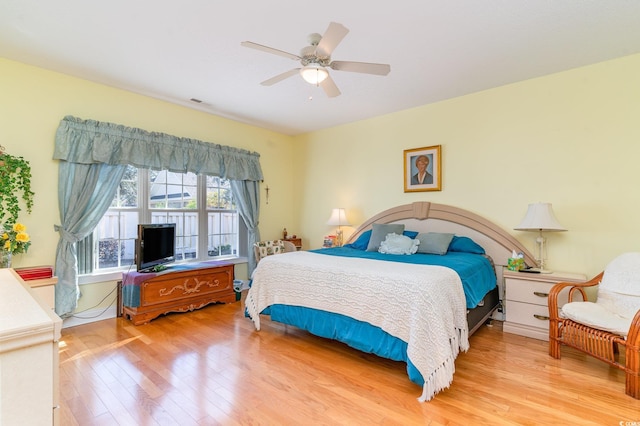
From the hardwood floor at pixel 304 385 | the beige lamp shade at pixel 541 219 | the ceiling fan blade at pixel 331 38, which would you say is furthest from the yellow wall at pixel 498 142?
the ceiling fan blade at pixel 331 38

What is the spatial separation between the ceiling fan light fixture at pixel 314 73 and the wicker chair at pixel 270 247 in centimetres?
307

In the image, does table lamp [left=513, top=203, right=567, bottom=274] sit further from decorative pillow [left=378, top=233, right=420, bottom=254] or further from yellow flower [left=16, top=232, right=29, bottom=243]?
yellow flower [left=16, top=232, right=29, bottom=243]

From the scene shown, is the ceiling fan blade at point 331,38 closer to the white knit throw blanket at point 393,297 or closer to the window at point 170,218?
the white knit throw blanket at point 393,297

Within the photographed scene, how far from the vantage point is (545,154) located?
11.3 feet

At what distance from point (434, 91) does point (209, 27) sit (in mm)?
2641

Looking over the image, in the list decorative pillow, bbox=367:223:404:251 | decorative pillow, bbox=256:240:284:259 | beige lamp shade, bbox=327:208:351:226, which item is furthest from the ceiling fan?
decorative pillow, bbox=256:240:284:259

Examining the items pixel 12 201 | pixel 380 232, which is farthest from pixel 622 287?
pixel 12 201

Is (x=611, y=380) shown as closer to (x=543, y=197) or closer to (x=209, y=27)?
(x=543, y=197)

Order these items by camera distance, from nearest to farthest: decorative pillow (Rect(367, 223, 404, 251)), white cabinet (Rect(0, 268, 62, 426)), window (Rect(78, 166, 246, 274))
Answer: white cabinet (Rect(0, 268, 62, 426)) < window (Rect(78, 166, 246, 274)) < decorative pillow (Rect(367, 223, 404, 251))

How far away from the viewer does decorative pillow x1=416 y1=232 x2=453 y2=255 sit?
367 centimetres

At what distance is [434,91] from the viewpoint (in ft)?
12.6

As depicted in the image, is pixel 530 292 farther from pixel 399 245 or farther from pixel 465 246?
pixel 399 245

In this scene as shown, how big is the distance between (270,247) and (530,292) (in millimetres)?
3517

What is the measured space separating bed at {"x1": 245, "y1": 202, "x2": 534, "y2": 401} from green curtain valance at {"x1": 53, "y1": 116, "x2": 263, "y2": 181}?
201cm
